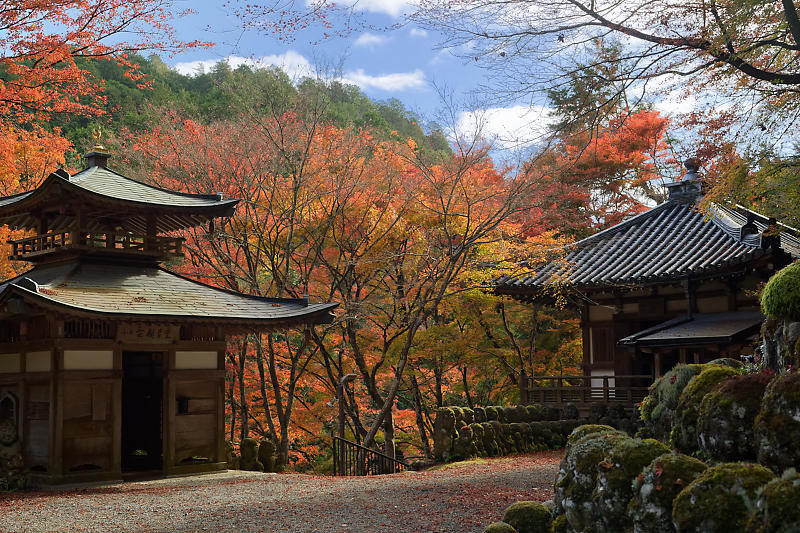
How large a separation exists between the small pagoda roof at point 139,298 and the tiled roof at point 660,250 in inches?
264

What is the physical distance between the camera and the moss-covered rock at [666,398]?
26.1 ft

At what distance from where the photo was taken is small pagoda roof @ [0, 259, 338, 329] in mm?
11289

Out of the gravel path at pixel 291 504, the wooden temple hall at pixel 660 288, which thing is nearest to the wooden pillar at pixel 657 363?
the wooden temple hall at pixel 660 288

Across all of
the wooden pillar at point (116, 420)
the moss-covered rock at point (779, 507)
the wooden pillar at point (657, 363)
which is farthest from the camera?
the wooden pillar at point (657, 363)

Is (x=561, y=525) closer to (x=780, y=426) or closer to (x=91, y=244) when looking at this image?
(x=780, y=426)

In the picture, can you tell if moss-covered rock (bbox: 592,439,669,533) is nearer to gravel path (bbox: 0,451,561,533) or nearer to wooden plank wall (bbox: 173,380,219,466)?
gravel path (bbox: 0,451,561,533)

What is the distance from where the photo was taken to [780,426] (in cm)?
452

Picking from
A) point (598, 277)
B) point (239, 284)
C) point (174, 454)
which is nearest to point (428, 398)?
point (239, 284)

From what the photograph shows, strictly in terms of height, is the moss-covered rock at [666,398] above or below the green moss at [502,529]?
above

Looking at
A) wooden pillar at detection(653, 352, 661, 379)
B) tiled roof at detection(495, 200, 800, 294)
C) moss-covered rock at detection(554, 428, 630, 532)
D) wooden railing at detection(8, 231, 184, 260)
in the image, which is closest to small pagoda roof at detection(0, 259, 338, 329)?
wooden railing at detection(8, 231, 184, 260)

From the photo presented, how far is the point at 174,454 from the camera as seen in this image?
13211mm

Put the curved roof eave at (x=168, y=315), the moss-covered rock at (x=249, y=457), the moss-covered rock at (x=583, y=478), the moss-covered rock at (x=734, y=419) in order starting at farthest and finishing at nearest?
1. the moss-covered rock at (x=249, y=457)
2. the curved roof eave at (x=168, y=315)
3. the moss-covered rock at (x=583, y=478)
4. the moss-covered rock at (x=734, y=419)

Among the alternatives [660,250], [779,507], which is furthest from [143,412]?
[779,507]

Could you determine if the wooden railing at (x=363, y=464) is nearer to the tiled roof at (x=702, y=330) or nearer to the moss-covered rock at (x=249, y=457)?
the moss-covered rock at (x=249, y=457)
